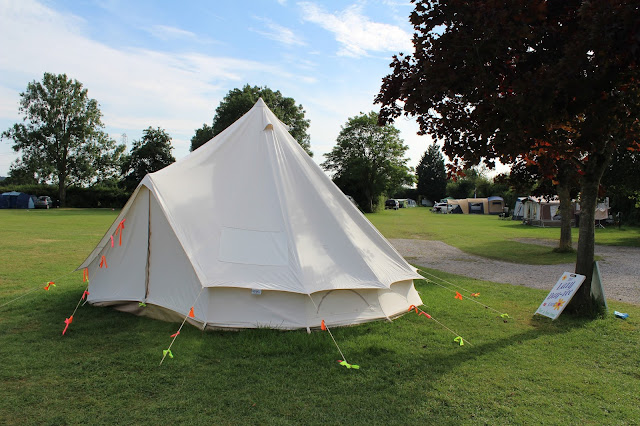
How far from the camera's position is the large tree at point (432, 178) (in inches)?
3169

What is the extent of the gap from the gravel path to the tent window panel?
21.3 feet

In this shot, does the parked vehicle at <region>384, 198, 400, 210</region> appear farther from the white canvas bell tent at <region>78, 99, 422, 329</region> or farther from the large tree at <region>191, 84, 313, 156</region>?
the white canvas bell tent at <region>78, 99, 422, 329</region>

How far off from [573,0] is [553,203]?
27.9m

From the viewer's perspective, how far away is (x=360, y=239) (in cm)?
675

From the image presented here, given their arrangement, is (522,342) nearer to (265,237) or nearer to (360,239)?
(360,239)

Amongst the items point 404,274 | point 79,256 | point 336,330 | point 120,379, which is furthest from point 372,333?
point 79,256

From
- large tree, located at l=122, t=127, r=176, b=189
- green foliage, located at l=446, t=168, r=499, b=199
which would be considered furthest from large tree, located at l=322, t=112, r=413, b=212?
green foliage, located at l=446, t=168, r=499, b=199

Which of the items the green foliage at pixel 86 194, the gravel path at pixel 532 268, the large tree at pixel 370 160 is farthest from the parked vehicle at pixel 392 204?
the gravel path at pixel 532 268

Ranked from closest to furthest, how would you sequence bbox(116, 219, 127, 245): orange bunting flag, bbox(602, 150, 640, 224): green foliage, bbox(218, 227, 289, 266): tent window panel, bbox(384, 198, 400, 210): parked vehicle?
bbox(218, 227, 289, 266): tent window panel < bbox(116, 219, 127, 245): orange bunting flag < bbox(602, 150, 640, 224): green foliage < bbox(384, 198, 400, 210): parked vehicle

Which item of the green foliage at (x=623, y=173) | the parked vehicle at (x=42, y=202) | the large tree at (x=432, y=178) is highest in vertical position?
the large tree at (x=432, y=178)

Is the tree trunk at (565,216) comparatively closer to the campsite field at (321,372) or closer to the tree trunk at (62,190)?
the campsite field at (321,372)

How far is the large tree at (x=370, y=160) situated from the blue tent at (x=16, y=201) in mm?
33927

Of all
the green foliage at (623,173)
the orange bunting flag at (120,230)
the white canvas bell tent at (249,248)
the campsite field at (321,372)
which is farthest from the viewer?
the green foliage at (623,173)

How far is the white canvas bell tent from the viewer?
5.80 meters
